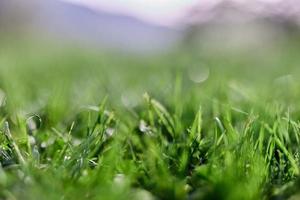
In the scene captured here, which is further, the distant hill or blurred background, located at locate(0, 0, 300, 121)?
the distant hill

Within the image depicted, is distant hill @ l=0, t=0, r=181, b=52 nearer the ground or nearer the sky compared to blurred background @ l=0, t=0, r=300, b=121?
nearer the ground

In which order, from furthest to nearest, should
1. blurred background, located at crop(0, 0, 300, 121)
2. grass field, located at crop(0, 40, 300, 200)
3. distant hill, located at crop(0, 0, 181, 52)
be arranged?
1. distant hill, located at crop(0, 0, 181, 52)
2. blurred background, located at crop(0, 0, 300, 121)
3. grass field, located at crop(0, 40, 300, 200)

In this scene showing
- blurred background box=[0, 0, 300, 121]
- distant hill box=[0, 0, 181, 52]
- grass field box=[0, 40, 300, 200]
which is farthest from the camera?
distant hill box=[0, 0, 181, 52]

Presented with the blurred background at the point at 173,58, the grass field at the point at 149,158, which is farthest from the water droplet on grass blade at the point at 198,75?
the grass field at the point at 149,158

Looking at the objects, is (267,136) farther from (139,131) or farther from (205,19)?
(205,19)

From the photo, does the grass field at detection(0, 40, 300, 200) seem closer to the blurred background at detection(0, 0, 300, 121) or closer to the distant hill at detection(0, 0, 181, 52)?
the blurred background at detection(0, 0, 300, 121)

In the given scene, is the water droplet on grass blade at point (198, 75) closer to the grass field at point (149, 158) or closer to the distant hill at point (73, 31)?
the grass field at point (149, 158)

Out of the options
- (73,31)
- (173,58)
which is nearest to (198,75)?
(173,58)

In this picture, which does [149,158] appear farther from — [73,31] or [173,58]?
[73,31]

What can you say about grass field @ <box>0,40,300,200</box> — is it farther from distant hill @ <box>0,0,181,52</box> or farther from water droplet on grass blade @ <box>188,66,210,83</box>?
distant hill @ <box>0,0,181,52</box>

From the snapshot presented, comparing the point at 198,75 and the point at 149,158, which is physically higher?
the point at 149,158

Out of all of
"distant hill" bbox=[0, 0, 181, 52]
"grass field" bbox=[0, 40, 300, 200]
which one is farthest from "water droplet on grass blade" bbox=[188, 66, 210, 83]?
"distant hill" bbox=[0, 0, 181, 52]
